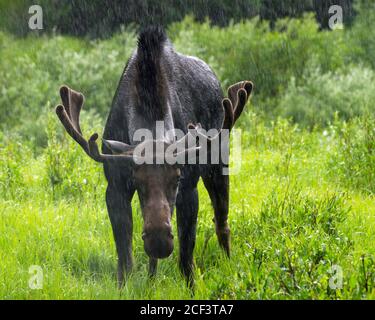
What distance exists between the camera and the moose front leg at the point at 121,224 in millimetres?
5301

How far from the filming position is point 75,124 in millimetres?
5340

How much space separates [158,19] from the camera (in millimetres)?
21641

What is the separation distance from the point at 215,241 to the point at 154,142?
205cm

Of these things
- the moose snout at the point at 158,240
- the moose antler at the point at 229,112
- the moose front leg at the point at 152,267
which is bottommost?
the moose front leg at the point at 152,267

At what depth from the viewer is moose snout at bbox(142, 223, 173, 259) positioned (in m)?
4.11

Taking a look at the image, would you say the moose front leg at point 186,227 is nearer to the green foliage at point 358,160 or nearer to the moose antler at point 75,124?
the moose antler at point 75,124

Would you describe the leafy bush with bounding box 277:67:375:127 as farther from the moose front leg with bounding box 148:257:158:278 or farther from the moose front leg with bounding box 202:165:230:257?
the moose front leg with bounding box 148:257:158:278

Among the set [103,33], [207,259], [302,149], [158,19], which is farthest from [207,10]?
[207,259]

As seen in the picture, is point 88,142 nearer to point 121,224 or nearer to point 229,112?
point 121,224

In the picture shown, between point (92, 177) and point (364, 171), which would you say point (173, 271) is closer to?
point (92, 177)

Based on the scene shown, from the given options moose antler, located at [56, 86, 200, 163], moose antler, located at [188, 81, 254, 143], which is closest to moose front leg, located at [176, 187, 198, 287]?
moose antler, located at [188, 81, 254, 143]

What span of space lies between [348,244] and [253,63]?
44.6 ft

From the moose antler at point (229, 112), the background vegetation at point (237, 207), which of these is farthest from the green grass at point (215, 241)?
the moose antler at point (229, 112)

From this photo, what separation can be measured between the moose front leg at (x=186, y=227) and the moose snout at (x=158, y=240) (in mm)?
1314
